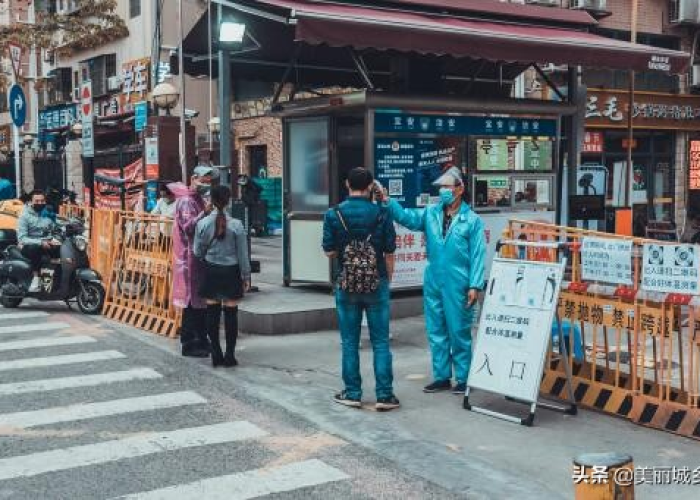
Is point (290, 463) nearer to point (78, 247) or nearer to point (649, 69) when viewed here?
point (78, 247)

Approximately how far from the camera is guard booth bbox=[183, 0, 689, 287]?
408 inches

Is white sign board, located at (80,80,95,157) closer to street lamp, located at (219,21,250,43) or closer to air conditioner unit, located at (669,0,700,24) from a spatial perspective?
street lamp, located at (219,21,250,43)

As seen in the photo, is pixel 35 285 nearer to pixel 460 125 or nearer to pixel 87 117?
pixel 87 117

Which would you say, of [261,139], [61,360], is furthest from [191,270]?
[261,139]

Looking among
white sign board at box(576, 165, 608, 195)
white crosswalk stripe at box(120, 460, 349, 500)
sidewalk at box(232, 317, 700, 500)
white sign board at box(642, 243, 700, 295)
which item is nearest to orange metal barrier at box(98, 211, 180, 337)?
sidewalk at box(232, 317, 700, 500)

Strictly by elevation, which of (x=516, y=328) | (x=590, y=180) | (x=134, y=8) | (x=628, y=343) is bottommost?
(x=628, y=343)

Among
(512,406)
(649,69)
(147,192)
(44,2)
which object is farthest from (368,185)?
(44,2)

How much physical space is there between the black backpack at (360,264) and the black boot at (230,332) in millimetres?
1999

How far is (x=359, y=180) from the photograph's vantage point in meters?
6.61

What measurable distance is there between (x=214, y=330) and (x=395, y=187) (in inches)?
142

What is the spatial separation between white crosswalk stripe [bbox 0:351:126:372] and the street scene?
0.17ft

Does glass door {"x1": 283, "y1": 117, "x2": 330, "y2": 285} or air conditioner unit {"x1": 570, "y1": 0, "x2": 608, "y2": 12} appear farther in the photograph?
air conditioner unit {"x1": 570, "y1": 0, "x2": 608, "y2": 12}

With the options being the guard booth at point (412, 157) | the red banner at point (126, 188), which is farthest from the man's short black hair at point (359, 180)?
the red banner at point (126, 188)

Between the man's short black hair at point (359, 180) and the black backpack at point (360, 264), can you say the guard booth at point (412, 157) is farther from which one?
the black backpack at point (360, 264)
